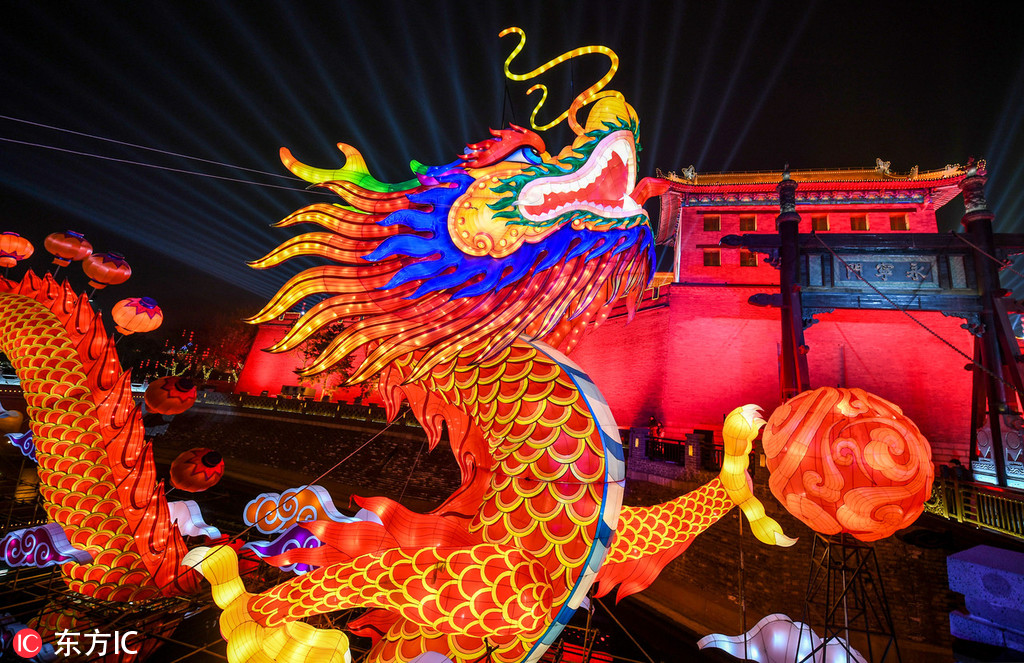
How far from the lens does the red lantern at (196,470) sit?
11.3 feet

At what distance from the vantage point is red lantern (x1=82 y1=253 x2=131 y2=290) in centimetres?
414

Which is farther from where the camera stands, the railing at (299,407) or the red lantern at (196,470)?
the railing at (299,407)

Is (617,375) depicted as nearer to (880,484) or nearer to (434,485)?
(434,485)

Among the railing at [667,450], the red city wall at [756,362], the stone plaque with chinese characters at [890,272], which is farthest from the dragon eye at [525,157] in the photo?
the red city wall at [756,362]

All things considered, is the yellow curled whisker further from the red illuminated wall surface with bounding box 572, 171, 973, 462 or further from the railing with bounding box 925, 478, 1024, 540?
the red illuminated wall surface with bounding box 572, 171, 973, 462

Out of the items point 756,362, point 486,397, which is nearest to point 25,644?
point 486,397

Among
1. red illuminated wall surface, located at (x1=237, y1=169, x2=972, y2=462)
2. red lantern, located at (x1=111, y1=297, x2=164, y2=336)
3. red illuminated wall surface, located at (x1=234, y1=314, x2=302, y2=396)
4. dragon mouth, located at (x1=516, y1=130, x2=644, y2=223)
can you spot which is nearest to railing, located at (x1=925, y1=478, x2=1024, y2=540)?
dragon mouth, located at (x1=516, y1=130, x2=644, y2=223)

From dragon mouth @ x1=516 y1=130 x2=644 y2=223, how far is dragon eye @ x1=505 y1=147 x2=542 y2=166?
161mm

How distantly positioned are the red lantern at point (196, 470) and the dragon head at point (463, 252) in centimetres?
238

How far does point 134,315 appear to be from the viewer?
4273mm

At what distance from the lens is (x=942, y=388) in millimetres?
11188

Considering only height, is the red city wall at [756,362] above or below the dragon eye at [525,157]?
above

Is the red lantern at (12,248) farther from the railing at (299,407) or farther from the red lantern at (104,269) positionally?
the railing at (299,407)

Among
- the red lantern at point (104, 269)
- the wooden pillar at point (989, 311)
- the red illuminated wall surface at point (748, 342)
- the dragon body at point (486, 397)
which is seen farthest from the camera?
the red illuminated wall surface at point (748, 342)
